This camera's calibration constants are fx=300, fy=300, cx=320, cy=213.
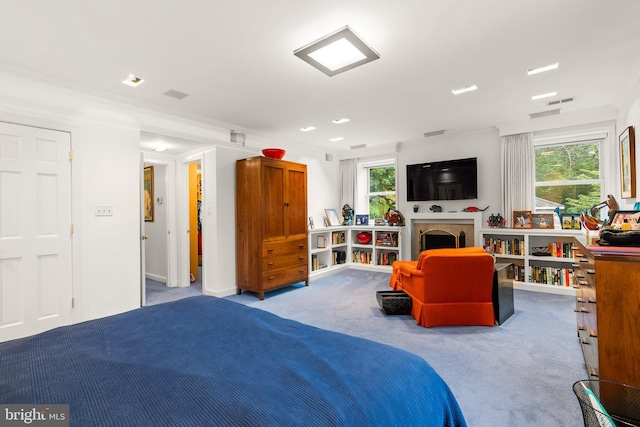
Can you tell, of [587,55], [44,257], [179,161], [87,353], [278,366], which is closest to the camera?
[278,366]

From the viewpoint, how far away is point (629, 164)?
312cm

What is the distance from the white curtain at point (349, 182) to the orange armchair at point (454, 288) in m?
3.54

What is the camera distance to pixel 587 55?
267cm

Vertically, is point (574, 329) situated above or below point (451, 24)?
below

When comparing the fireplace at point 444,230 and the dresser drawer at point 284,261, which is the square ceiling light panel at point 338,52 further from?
the fireplace at point 444,230

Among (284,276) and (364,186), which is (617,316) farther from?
(364,186)

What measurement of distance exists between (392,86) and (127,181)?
10.5 ft

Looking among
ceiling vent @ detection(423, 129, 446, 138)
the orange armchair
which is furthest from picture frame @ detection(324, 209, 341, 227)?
the orange armchair

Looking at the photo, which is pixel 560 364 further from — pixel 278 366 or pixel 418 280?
pixel 278 366

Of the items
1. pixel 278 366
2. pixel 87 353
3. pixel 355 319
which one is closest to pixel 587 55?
pixel 355 319

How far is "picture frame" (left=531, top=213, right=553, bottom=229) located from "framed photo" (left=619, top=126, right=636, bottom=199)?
1.09 m

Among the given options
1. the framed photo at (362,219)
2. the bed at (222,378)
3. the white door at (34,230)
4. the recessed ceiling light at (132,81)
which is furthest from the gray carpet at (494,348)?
the recessed ceiling light at (132,81)

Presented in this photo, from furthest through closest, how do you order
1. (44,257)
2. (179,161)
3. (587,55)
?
(179,161) → (44,257) → (587,55)

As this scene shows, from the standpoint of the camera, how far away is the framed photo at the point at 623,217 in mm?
2217
